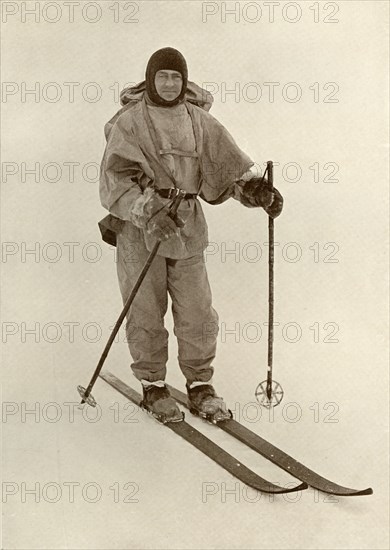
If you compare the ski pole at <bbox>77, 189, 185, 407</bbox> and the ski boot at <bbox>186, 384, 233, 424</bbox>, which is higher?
the ski pole at <bbox>77, 189, 185, 407</bbox>

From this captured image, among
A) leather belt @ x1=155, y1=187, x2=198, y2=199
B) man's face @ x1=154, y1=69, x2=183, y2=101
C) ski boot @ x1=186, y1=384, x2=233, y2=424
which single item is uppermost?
man's face @ x1=154, y1=69, x2=183, y2=101

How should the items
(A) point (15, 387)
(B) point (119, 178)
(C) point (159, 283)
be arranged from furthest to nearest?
1. (A) point (15, 387)
2. (C) point (159, 283)
3. (B) point (119, 178)

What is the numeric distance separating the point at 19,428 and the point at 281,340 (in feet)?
2.63

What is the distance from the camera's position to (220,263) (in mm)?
2566

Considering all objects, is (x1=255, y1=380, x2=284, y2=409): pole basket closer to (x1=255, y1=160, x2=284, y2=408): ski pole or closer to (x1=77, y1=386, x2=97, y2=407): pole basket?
(x1=255, y1=160, x2=284, y2=408): ski pole

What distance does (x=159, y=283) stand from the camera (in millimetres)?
2168

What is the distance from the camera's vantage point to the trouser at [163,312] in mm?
2154

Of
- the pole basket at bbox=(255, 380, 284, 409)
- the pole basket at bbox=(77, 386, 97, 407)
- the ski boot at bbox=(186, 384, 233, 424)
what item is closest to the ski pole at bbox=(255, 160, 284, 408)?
the pole basket at bbox=(255, 380, 284, 409)

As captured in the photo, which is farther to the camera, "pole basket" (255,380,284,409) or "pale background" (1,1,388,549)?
"pole basket" (255,380,284,409)

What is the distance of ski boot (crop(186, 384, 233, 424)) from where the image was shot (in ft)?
7.25

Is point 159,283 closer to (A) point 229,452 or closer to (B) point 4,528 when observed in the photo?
(A) point 229,452

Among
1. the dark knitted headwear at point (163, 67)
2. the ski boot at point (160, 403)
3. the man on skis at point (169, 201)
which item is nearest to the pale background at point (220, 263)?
the ski boot at point (160, 403)

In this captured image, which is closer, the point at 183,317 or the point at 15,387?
the point at 183,317

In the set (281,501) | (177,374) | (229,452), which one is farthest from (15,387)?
(281,501)
